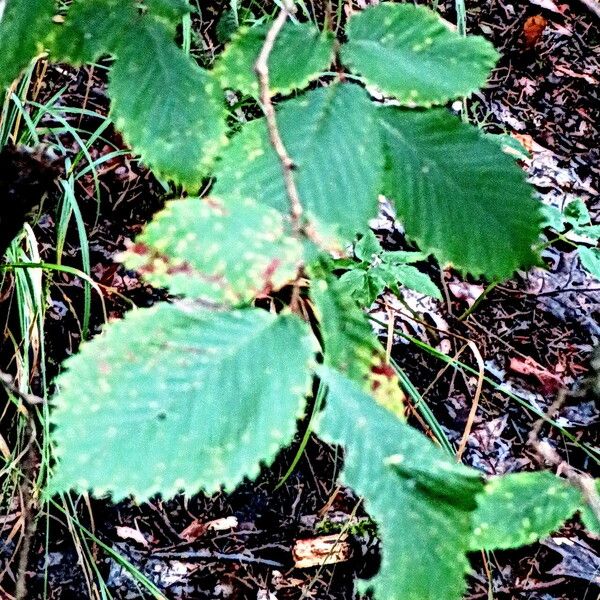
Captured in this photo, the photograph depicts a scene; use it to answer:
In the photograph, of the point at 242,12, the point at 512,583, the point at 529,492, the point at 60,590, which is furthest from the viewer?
the point at 242,12

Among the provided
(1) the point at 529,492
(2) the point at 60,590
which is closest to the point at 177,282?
(1) the point at 529,492

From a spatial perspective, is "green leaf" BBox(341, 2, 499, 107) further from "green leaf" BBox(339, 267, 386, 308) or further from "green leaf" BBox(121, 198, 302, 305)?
"green leaf" BBox(339, 267, 386, 308)

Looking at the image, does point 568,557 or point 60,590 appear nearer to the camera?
point 60,590

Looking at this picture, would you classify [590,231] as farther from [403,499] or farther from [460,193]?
[403,499]

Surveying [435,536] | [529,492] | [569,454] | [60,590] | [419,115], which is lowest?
[60,590]

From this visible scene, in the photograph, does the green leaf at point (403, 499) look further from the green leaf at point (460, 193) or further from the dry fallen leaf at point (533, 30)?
the dry fallen leaf at point (533, 30)

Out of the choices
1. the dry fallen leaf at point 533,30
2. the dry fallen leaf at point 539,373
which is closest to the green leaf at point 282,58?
the dry fallen leaf at point 539,373

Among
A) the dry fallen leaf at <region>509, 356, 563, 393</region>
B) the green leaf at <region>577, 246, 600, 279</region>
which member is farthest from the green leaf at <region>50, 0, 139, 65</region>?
the dry fallen leaf at <region>509, 356, 563, 393</region>

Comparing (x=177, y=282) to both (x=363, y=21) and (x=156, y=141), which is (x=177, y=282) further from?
(x=363, y=21)
